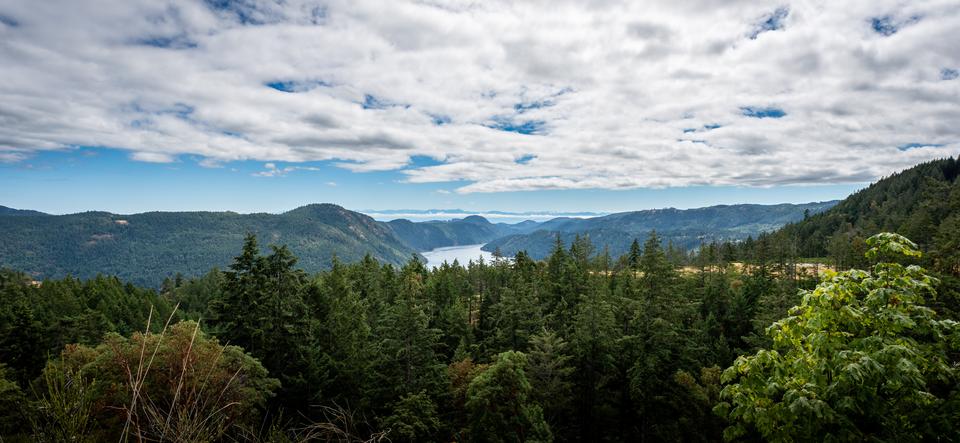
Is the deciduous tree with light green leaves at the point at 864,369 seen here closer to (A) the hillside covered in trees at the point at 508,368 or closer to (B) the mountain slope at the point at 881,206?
(A) the hillside covered in trees at the point at 508,368

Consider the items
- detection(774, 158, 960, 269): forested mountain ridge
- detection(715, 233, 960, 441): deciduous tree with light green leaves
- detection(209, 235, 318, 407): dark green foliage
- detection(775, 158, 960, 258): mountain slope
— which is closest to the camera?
detection(715, 233, 960, 441): deciduous tree with light green leaves

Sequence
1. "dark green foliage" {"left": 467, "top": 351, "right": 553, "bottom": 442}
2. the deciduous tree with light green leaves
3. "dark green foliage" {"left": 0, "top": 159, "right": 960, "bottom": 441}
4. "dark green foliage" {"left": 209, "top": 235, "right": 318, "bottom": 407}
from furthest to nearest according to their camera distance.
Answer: "dark green foliage" {"left": 209, "top": 235, "right": 318, "bottom": 407} < "dark green foliage" {"left": 467, "top": 351, "right": 553, "bottom": 442} < "dark green foliage" {"left": 0, "top": 159, "right": 960, "bottom": 441} < the deciduous tree with light green leaves

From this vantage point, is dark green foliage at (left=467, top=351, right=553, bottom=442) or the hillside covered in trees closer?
the hillside covered in trees

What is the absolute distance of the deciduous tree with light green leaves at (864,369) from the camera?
17.1 feet

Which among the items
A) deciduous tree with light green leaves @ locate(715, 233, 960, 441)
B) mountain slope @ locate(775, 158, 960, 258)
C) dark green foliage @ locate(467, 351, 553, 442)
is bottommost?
dark green foliage @ locate(467, 351, 553, 442)

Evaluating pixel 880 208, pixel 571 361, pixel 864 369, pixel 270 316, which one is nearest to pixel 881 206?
pixel 880 208

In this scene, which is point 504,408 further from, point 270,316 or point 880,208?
point 880,208

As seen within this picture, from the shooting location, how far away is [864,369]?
5195mm

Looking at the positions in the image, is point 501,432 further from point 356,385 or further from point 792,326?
point 792,326

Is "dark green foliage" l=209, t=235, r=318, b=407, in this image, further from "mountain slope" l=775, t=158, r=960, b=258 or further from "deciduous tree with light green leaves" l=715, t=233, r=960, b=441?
"mountain slope" l=775, t=158, r=960, b=258

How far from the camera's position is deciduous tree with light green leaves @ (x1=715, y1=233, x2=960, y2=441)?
5227 millimetres

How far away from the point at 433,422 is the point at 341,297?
2607cm

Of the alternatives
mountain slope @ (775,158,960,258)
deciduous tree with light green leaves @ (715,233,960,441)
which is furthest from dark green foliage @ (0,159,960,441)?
mountain slope @ (775,158,960,258)

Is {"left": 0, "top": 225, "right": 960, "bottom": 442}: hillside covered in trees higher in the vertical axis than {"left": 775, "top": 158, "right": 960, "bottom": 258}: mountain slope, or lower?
lower
